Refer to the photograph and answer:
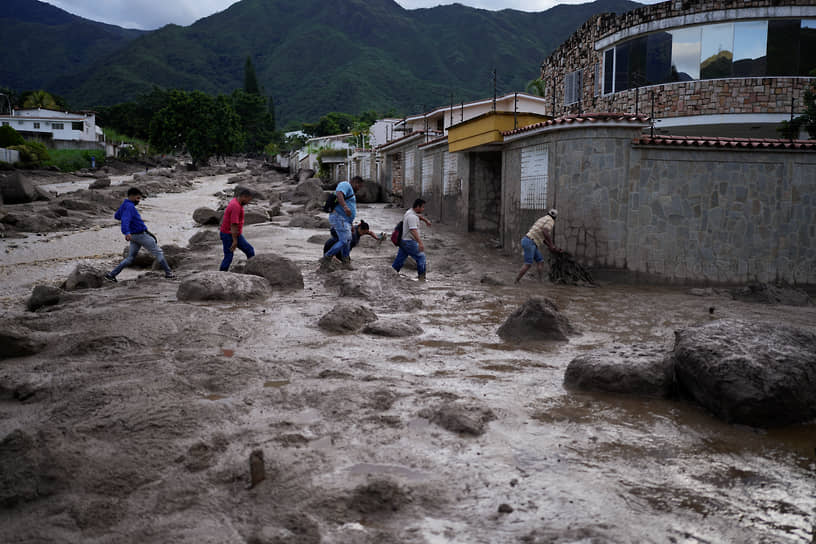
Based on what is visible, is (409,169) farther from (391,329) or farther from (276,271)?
(391,329)

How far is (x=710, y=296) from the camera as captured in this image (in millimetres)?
11844

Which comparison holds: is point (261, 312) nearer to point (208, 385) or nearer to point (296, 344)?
point (296, 344)

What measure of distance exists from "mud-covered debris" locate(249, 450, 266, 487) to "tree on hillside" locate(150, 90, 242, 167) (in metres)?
65.8

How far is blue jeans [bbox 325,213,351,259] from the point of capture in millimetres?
10992

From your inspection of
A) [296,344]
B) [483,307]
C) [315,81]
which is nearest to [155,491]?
[296,344]

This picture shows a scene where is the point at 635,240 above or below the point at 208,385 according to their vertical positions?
above

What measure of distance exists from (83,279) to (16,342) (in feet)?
13.5

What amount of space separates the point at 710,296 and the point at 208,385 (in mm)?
10282

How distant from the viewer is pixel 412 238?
11414 millimetres

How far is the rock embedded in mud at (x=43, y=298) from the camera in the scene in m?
8.32

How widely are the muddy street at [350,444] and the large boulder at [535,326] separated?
193mm

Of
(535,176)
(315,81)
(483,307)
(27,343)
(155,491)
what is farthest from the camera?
(315,81)

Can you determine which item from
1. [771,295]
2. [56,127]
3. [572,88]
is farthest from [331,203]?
[56,127]

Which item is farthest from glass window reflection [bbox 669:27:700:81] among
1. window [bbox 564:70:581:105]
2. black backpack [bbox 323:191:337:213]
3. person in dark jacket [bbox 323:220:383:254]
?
black backpack [bbox 323:191:337:213]
